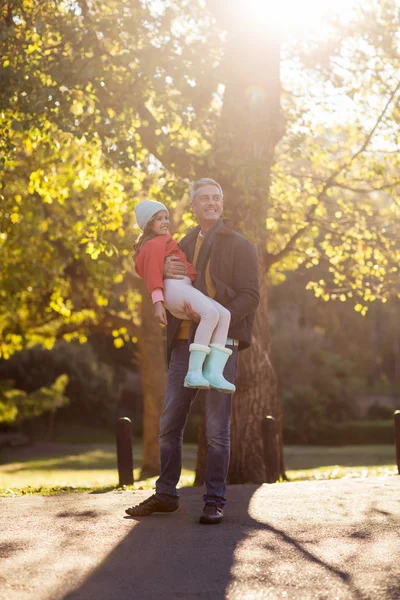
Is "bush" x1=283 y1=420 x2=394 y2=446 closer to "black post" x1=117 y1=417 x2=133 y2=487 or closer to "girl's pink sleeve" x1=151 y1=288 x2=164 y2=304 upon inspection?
"black post" x1=117 y1=417 x2=133 y2=487

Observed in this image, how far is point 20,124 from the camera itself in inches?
414

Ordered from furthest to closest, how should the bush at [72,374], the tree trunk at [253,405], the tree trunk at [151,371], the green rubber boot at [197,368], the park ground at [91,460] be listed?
the bush at [72,374]
the park ground at [91,460]
the tree trunk at [151,371]
the tree trunk at [253,405]
the green rubber boot at [197,368]

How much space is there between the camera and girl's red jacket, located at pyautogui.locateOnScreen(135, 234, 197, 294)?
589 cm

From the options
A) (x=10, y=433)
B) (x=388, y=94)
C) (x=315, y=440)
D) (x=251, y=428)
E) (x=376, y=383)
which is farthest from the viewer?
(x=376, y=383)

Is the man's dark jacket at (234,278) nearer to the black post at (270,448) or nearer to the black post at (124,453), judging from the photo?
the black post at (124,453)

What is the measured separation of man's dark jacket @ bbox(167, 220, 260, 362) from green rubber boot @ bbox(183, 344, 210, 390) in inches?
17.6

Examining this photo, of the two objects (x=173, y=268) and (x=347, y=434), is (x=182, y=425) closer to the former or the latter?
(x=173, y=268)

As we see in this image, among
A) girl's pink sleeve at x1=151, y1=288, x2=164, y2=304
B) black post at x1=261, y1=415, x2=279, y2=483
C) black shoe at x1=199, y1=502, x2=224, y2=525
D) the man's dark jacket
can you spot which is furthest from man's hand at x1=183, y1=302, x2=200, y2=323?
black post at x1=261, y1=415, x2=279, y2=483

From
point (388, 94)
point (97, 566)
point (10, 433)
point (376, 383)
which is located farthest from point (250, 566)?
point (376, 383)

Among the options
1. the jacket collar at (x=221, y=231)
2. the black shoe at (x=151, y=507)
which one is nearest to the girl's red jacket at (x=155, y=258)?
the jacket collar at (x=221, y=231)

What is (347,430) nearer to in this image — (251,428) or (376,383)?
(376,383)

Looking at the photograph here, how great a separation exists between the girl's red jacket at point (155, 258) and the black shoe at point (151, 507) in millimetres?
1499

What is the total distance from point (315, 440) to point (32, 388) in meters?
15.7

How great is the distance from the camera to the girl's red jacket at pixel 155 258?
589cm
